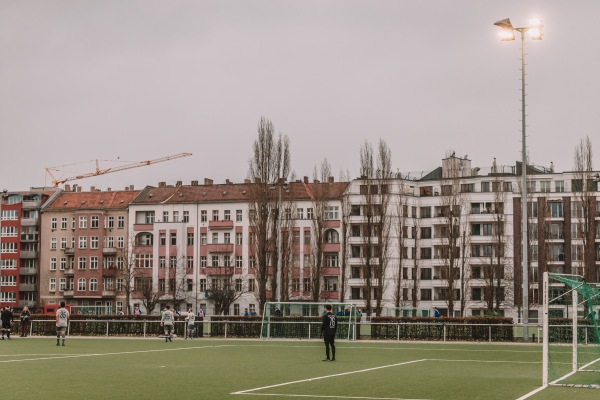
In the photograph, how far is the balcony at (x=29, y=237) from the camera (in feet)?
400

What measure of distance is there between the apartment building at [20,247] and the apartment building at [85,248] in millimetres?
2665

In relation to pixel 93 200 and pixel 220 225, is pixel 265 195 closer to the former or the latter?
pixel 220 225

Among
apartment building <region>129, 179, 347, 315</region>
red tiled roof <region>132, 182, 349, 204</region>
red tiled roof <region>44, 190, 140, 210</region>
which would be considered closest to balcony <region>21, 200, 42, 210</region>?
red tiled roof <region>44, 190, 140, 210</region>

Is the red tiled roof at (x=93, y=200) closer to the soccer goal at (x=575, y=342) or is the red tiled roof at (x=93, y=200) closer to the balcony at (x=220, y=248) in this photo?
the balcony at (x=220, y=248)

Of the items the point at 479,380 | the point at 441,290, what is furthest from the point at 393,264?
the point at 479,380

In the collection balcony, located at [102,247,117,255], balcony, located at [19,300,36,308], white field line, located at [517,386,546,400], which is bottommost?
balcony, located at [19,300,36,308]

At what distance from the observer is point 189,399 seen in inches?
670

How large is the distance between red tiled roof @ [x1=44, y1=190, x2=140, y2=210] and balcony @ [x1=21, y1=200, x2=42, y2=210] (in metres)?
1.82

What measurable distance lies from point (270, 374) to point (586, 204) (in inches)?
2348

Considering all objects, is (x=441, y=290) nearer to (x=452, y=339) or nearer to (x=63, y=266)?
(x=63, y=266)

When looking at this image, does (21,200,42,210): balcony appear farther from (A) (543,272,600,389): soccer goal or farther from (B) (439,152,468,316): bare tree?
(A) (543,272,600,389): soccer goal

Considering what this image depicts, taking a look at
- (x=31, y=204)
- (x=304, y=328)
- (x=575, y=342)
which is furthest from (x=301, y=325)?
(x=31, y=204)

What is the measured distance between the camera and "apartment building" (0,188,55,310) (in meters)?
122

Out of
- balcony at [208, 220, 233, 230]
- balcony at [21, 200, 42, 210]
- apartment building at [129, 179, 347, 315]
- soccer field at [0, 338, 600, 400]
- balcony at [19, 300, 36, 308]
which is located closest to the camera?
soccer field at [0, 338, 600, 400]
